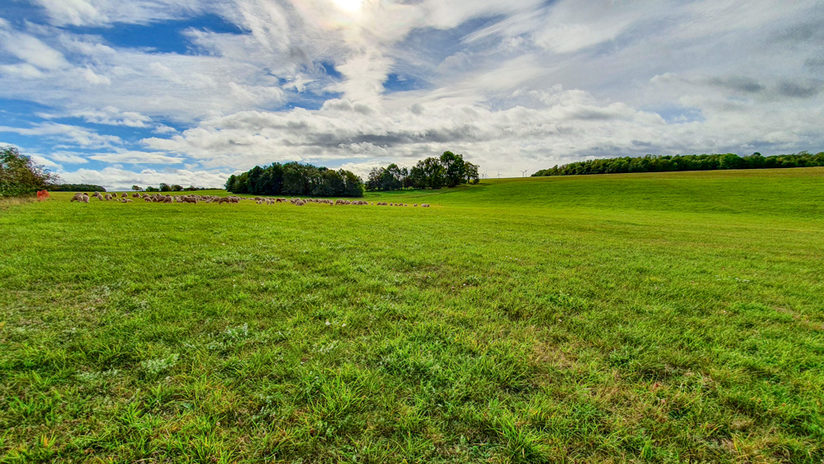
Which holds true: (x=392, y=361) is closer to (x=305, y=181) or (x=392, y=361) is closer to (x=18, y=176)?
(x=18, y=176)

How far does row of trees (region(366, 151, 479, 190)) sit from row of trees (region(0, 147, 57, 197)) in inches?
3466

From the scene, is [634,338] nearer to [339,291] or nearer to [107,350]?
[339,291]

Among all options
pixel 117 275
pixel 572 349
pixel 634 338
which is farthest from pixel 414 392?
pixel 117 275

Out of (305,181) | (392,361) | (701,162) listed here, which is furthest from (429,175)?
(392,361)

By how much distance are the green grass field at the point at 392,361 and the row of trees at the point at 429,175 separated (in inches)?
3861

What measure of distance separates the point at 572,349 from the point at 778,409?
2.01 metres

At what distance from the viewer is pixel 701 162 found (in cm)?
10512

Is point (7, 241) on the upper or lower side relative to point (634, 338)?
upper

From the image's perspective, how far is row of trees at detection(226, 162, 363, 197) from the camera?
95.8 m

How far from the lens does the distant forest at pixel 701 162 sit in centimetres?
9888

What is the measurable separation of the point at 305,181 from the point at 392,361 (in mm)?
100986

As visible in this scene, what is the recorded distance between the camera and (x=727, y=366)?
4008mm

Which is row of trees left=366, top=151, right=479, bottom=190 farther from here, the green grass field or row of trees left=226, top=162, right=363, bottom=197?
the green grass field

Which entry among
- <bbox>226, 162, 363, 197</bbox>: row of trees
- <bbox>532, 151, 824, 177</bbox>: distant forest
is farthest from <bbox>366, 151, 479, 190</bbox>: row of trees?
<bbox>532, 151, 824, 177</bbox>: distant forest
